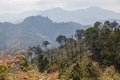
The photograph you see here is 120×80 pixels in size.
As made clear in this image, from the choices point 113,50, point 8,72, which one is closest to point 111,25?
point 113,50

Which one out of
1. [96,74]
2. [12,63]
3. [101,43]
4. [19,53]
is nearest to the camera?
[19,53]

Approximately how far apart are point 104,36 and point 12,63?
245ft

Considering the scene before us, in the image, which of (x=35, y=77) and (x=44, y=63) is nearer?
(x=35, y=77)

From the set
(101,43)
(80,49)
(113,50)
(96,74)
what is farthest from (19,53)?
(80,49)

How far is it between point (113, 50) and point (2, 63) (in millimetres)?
58496

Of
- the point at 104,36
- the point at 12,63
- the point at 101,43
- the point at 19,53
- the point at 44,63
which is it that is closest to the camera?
the point at 19,53

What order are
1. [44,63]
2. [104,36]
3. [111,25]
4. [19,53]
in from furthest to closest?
[111,25]
[104,36]
[44,63]
[19,53]

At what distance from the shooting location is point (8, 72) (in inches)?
189

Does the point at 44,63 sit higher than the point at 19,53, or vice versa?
the point at 19,53

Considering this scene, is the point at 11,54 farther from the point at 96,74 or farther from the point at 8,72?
the point at 96,74

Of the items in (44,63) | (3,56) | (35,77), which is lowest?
(44,63)

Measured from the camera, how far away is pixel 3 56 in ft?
14.9

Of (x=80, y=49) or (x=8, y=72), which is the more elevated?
(x=8, y=72)

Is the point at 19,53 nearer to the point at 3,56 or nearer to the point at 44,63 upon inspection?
the point at 3,56
